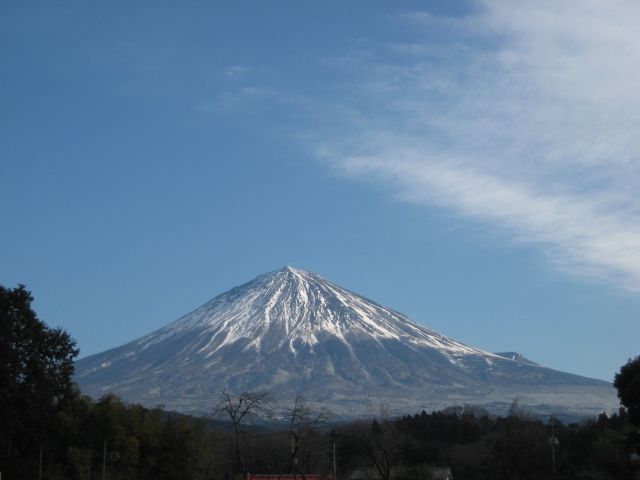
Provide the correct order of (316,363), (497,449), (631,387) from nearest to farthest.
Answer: (631,387), (497,449), (316,363)

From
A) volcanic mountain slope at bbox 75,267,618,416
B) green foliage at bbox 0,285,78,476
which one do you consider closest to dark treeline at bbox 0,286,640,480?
green foliage at bbox 0,285,78,476

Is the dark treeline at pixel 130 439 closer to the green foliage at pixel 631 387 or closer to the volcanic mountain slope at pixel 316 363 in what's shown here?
the green foliage at pixel 631 387

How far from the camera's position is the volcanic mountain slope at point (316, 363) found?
4624 inches

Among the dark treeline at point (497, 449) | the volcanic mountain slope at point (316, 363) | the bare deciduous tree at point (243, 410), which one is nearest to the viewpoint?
the bare deciduous tree at point (243, 410)

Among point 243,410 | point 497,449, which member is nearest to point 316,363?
point 497,449

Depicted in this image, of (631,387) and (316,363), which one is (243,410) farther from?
(316,363)

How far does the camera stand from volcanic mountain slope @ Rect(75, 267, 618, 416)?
117 metres

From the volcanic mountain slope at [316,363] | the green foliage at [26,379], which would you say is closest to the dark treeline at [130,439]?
the green foliage at [26,379]

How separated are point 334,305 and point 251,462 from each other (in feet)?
360

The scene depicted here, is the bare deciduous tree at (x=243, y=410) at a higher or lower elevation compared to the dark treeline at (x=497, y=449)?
higher

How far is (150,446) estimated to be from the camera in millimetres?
40906

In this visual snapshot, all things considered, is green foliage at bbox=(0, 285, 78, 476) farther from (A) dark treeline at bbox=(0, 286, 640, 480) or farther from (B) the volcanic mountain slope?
(B) the volcanic mountain slope

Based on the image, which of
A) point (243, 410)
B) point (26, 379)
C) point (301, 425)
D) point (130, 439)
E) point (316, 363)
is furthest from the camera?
point (316, 363)

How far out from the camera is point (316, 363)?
132875 millimetres
